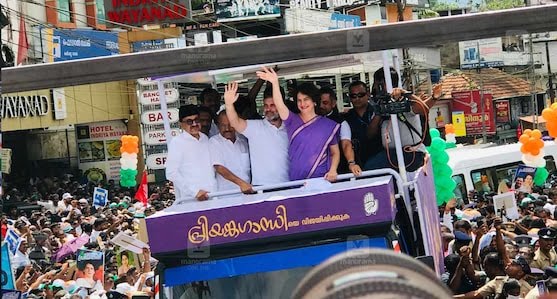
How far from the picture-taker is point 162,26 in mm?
37531

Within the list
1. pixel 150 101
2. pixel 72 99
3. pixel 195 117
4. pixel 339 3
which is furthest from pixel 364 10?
pixel 195 117

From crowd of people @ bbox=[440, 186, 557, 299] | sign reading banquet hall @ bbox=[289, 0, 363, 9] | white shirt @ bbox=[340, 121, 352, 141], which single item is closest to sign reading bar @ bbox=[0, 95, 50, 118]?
sign reading banquet hall @ bbox=[289, 0, 363, 9]

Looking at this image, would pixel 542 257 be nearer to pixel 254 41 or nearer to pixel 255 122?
→ pixel 255 122

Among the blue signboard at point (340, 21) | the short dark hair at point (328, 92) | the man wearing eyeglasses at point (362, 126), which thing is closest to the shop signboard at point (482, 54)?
the blue signboard at point (340, 21)

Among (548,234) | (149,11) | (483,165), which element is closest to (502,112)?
(149,11)

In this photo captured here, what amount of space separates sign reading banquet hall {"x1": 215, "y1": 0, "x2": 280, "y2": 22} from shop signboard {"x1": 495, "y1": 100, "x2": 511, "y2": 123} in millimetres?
15375

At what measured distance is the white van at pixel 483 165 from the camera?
79.4 ft

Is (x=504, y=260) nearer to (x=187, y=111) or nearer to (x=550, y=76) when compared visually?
(x=187, y=111)

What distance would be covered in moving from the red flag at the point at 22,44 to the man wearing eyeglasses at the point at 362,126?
2206 cm

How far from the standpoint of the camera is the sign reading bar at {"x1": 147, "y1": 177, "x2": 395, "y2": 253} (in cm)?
556

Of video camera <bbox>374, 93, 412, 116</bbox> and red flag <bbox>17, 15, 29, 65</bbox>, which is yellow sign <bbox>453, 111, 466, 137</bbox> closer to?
red flag <bbox>17, 15, 29, 65</bbox>

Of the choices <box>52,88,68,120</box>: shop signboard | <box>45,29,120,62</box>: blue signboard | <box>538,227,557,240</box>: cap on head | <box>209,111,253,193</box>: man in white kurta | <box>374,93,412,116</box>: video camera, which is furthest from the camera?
<box>52,88,68,120</box>: shop signboard

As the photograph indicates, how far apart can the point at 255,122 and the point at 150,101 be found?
68.6ft

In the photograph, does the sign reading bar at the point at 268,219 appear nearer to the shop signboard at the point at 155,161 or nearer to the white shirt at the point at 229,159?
the white shirt at the point at 229,159
